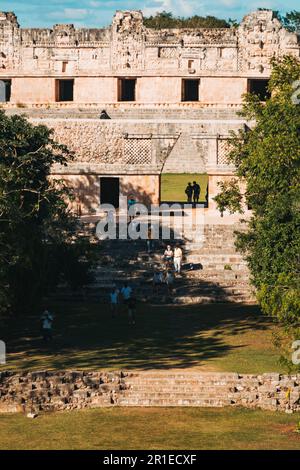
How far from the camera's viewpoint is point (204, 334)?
28.6 metres

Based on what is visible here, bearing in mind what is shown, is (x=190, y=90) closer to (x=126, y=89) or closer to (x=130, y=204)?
(x=126, y=89)

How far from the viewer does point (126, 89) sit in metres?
48.7

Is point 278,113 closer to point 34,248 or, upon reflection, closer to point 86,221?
point 34,248

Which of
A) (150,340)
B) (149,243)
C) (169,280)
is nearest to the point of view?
(150,340)

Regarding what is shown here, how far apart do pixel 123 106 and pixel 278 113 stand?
1770cm

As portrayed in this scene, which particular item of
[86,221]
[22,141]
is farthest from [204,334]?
Result: [86,221]

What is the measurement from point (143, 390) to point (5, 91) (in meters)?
26.6

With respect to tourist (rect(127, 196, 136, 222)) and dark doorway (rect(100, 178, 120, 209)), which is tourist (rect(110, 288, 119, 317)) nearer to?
tourist (rect(127, 196, 136, 222))

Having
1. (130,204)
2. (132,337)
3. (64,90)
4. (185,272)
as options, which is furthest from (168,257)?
(64,90)

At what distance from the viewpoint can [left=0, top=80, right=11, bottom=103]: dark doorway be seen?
47.5 meters

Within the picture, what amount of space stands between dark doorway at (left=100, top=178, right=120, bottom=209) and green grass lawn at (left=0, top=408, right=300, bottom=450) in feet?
56.7

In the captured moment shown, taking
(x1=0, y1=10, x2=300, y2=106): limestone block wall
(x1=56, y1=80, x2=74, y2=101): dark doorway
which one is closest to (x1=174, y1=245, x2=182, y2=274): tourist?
(x1=0, y1=10, x2=300, y2=106): limestone block wall

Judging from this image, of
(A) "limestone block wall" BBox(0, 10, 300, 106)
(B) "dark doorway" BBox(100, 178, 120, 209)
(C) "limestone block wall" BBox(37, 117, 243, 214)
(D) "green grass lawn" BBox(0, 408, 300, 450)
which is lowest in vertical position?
(D) "green grass lawn" BBox(0, 408, 300, 450)

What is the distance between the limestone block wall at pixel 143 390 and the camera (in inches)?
938
